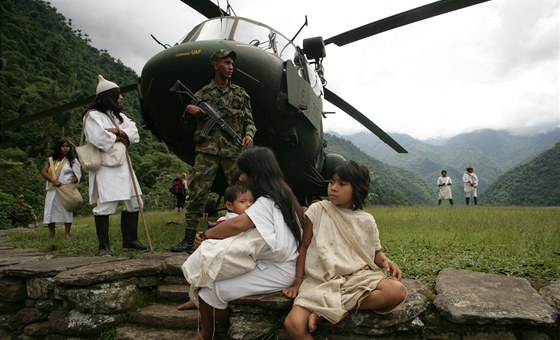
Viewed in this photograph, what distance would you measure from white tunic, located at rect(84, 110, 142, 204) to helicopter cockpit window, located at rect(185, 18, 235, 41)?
1498 millimetres

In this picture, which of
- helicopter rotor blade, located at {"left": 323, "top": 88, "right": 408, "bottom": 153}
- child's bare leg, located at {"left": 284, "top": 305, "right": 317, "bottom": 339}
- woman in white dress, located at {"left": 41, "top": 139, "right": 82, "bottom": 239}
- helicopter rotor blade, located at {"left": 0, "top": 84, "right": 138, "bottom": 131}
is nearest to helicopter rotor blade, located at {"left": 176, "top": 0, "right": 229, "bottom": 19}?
helicopter rotor blade, located at {"left": 0, "top": 84, "right": 138, "bottom": 131}

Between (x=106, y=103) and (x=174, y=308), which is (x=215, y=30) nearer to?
(x=106, y=103)

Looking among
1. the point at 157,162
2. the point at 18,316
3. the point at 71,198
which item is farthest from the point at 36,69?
the point at 18,316

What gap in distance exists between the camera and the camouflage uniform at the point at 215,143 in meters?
3.38

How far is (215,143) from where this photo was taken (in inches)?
136

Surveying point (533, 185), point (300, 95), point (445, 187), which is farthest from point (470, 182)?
point (533, 185)

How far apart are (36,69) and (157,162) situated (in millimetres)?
17957

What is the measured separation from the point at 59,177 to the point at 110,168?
2.21m

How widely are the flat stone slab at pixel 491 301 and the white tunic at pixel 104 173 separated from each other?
2.82 meters

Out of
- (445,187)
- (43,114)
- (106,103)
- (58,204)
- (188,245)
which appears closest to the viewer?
(188,245)

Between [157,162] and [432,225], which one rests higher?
[157,162]

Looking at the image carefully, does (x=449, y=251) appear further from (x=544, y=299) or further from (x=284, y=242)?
(x=284, y=242)

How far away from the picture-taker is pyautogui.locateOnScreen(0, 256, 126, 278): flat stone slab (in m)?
2.84

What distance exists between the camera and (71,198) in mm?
4980
